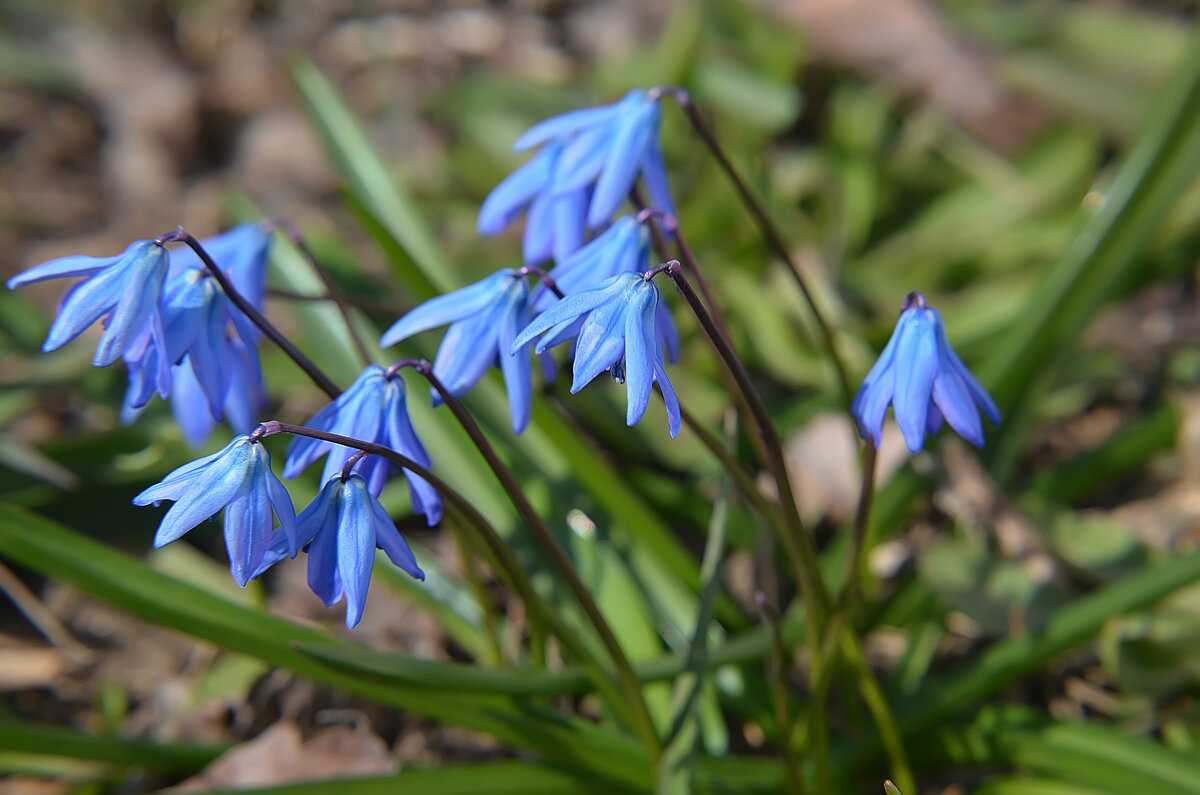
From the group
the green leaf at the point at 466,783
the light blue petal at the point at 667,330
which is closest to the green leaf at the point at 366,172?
the light blue petal at the point at 667,330

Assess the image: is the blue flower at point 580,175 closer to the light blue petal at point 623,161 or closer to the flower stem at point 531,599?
the light blue petal at point 623,161

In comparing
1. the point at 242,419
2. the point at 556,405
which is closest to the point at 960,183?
the point at 556,405

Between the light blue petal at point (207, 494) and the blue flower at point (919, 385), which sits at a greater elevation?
the light blue petal at point (207, 494)

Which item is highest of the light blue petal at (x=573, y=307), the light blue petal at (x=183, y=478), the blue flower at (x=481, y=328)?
the blue flower at (x=481, y=328)

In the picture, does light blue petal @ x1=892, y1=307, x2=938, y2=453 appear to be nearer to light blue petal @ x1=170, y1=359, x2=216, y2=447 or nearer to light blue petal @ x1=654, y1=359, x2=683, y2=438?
light blue petal @ x1=654, y1=359, x2=683, y2=438

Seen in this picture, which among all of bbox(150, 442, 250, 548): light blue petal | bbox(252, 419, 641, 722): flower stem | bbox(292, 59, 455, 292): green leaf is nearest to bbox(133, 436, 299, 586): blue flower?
bbox(150, 442, 250, 548): light blue petal

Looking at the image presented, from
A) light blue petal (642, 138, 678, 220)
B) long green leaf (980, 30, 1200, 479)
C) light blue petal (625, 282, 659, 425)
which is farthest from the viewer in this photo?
long green leaf (980, 30, 1200, 479)

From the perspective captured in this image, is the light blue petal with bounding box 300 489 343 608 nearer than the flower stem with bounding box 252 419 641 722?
Yes

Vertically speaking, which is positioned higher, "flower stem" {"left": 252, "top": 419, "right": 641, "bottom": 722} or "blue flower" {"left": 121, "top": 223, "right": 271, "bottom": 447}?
"blue flower" {"left": 121, "top": 223, "right": 271, "bottom": 447}
